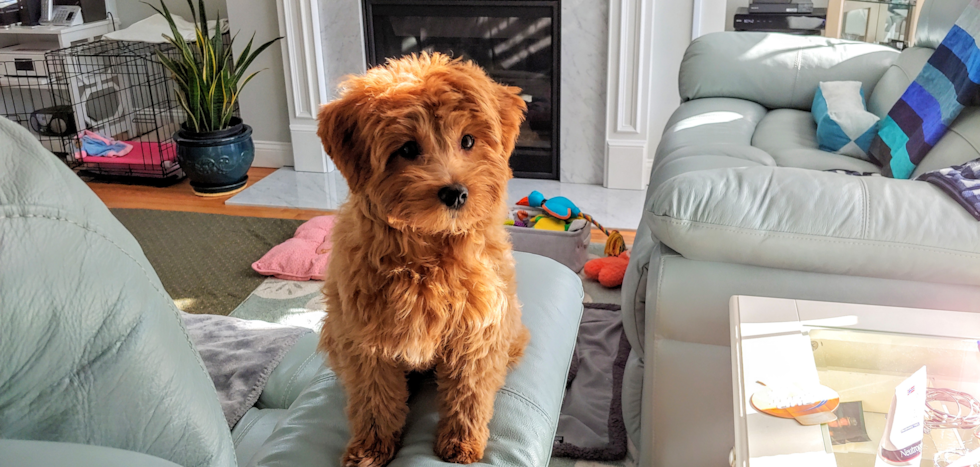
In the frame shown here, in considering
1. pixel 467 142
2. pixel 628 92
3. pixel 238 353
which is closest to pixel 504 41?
pixel 628 92

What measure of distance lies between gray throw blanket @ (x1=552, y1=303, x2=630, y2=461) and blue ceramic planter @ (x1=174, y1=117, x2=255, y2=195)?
7.21 feet

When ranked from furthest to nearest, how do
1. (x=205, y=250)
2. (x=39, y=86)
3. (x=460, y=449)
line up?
(x=39, y=86)
(x=205, y=250)
(x=460, y=449)

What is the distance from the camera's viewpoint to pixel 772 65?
9.49 feet

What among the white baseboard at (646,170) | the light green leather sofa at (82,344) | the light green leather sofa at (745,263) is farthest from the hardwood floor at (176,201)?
the light green leather sofa at (82,344)

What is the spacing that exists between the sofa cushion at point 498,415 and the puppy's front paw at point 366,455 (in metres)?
0.02

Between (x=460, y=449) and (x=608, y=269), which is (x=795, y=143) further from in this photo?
(x=460, y=449)

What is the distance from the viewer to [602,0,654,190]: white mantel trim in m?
3.53

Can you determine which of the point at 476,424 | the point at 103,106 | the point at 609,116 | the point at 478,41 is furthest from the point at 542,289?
the point at 103,106

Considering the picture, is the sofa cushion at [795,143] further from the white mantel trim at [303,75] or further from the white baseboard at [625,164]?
the white mantel trim at [303,75]

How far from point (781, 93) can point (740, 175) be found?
1642 mm

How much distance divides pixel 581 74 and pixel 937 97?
192 centimetres

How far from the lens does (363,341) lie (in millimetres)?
1137

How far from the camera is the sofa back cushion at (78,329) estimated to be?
52 centimetres

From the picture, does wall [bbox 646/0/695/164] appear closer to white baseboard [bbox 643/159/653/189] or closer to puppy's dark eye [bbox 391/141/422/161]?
white baseboard [bbox 643/159/653/189]
